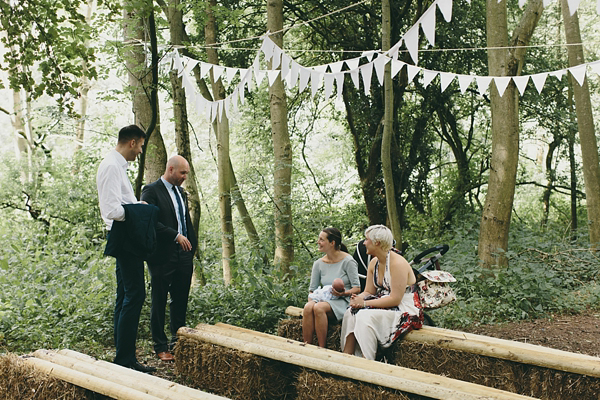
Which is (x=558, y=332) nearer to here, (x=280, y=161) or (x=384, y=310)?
(x=384, y=310)

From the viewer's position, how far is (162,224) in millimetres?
4816

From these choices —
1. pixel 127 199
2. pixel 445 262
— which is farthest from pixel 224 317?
pixel 445 262

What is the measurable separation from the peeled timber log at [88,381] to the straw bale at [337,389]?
44.0 inches

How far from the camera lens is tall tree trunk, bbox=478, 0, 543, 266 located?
25.4 ft

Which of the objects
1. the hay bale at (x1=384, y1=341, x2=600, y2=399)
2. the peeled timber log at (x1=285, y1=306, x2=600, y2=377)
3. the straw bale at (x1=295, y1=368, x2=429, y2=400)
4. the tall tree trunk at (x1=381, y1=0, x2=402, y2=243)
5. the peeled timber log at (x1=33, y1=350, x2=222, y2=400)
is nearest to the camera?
the peeled timber log at (x1=33, y1=350, x2=222, y2=400)

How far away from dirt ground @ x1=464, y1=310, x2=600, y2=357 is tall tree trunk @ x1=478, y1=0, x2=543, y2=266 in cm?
140

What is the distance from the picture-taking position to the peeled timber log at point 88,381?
308 cm

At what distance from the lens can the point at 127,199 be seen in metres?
4.23

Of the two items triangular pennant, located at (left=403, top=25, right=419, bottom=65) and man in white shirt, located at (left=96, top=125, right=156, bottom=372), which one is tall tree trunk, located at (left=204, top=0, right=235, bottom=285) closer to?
man in white shirt, located at (left=96, top=125, right=156, bottom=372)

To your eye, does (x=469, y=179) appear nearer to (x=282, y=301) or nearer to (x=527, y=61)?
(x=527, y=61)

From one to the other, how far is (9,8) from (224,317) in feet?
12.6

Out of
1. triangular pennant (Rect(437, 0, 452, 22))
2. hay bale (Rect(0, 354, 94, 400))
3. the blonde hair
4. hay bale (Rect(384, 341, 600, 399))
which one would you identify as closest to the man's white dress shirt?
hay bale (Rect(0, 354, 94, 400))

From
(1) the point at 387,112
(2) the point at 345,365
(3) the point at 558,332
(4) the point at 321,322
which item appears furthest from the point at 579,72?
(2) the point at 345,365

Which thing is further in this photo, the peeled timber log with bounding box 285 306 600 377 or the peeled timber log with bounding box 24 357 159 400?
the peeled timber log with bounding box 285 306 600 377
